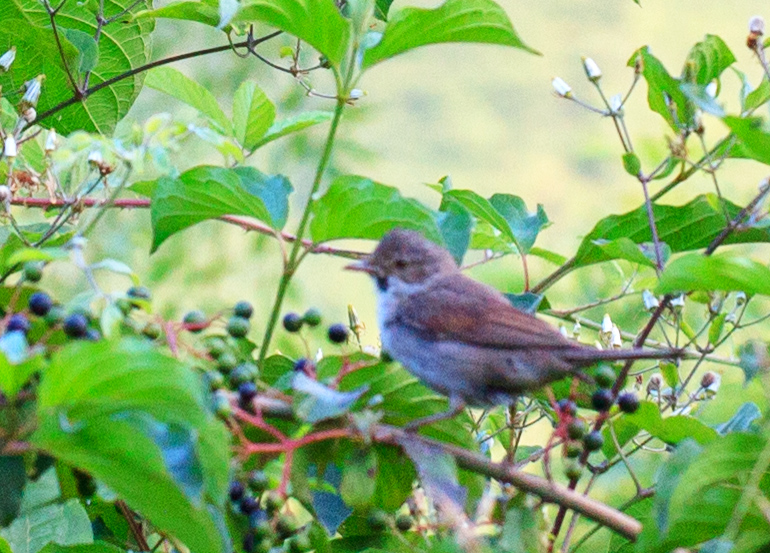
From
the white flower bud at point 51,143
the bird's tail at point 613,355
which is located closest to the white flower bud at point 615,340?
the bird's tail at point 613,355

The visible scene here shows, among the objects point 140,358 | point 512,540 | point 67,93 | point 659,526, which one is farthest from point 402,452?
point 67,93

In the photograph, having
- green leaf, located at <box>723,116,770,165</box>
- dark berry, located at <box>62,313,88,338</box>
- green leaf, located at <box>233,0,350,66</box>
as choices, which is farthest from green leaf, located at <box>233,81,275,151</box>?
green leaf, located at <box>723,116,770,165</box>

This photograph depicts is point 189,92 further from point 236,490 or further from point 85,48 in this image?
point 236,490

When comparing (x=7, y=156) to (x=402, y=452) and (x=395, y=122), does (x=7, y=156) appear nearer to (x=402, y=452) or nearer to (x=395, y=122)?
(x=402, y=452)

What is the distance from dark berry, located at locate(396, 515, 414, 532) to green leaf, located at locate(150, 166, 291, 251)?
0.77m

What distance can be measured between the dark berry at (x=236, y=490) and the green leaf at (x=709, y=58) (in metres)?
1.71

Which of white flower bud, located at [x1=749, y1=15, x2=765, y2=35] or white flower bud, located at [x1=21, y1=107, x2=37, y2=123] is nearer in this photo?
white flower bud, located at [x1=749, y1=15, x2=765, y2=35]

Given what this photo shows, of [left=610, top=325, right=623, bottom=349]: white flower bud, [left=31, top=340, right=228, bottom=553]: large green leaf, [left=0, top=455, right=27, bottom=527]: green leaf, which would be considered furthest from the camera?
[left=610, top=325, right=623, bottom=349]: white flower bud

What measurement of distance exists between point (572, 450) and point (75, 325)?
3.61 ft

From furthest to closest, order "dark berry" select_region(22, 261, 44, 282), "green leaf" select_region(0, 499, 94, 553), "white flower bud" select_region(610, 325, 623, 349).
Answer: "white flower bud" select_region(610, 325, 623, 349) < "green leaf" select_region(0, 499, 94, 553) < "dark berry" select_region(22, 261, 44, 282)

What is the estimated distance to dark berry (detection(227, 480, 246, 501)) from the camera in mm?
1898

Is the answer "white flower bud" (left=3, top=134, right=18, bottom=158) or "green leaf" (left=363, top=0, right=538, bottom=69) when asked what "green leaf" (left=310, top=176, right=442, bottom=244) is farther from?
"white flower bud" (left=3, top=134, right=18, bottom=158)

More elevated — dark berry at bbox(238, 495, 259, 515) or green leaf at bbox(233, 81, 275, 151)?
green leaf at bbox(233, 81, 275, 151)

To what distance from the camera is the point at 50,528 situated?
2480 mm
